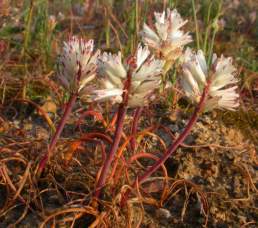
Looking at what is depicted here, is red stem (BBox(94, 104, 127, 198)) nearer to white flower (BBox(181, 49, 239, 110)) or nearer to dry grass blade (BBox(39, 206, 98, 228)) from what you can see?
dry grass blade (BBox(39, 206, 98, 228))

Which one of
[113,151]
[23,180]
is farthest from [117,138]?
[23,180]

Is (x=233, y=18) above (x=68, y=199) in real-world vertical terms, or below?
above

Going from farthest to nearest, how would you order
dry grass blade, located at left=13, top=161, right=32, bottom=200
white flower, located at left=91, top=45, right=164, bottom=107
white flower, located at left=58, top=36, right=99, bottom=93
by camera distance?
dry grass blade, located at left=13, top=161, right=32, bottom=200 → white flower, located at left=58, top=36, right=99, bottom=93 → white flower, located at left=91, top=45, right=164, bottom=107

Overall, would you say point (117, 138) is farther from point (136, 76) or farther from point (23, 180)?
point (23, 180)

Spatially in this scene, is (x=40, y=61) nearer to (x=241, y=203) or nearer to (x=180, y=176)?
(x=180, y=176)

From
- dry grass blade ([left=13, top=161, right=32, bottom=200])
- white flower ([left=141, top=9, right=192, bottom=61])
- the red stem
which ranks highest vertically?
white flower ([left=141, top=9, right=192, bottom=61])

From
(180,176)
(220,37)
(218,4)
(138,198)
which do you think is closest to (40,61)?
(218,4)

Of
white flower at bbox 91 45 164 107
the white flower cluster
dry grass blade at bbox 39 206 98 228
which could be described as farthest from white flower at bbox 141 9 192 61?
dry grass blade at bbox 39 206 98 228
